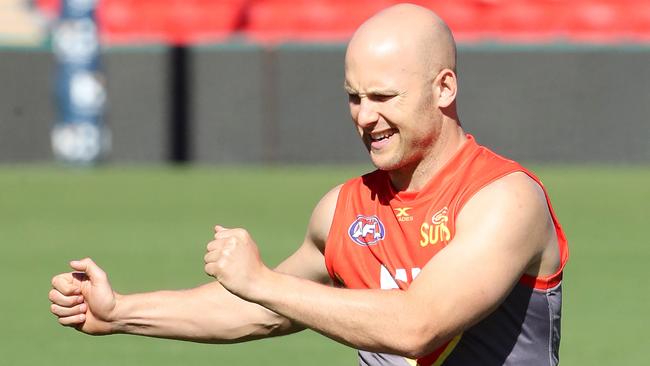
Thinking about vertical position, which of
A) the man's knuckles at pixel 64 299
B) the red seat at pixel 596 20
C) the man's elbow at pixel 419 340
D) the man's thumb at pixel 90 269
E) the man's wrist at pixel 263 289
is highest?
the red seat at pixel 596 20

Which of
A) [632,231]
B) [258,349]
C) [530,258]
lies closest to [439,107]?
[530,258]

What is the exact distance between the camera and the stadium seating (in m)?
19.6

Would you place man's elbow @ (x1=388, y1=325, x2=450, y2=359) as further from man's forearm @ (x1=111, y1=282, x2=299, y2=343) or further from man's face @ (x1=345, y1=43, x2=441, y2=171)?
man's forearm @ (x1=111, y1=282, x2=299, y2=343)

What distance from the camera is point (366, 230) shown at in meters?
4.34

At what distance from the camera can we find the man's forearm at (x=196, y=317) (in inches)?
179

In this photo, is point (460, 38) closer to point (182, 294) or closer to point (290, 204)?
point (290, 204)

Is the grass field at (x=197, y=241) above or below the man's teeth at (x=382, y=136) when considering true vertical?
below

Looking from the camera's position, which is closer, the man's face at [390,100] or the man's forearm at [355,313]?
the man's forearm at [355,313]

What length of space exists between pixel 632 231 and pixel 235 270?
871cm

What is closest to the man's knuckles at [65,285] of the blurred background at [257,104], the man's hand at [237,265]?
the man's hand at [237,265]

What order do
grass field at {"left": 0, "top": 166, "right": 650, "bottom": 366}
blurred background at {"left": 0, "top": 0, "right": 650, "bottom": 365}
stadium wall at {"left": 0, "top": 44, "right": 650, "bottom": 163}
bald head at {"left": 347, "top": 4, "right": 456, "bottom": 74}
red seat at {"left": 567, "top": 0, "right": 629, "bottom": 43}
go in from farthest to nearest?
red seat at {"left": 567, "top": 0, "right": 629, "bottom": 43} → stadium wall at {"left": 0, "top": 44, "right": 650, "bottom": 163} → blurred background at {"left": 0, "top": 0, "right": 650, "bottom": 365} → grass field at {"left": 0, "top": 166, "right": 650, "bottom": 366} → bald head at {"left": 347, "top": 4, "right": 456, "bottom": 74}

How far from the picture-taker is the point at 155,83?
1778 cm

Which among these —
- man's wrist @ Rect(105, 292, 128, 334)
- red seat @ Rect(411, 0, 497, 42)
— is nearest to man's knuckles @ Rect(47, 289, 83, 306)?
man's wrist @ Rect(105, 292, 128, 334)

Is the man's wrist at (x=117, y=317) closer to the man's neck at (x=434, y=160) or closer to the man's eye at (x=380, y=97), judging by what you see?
the man's neck at (x=434, y=160)
